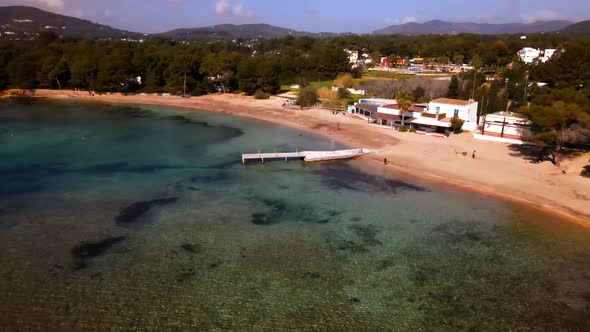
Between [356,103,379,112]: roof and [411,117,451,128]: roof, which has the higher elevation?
[356,103,379,112]: roof

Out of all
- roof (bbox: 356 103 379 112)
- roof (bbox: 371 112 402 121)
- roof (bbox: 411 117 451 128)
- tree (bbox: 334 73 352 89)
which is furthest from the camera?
tree (bbox: 334 73 352 89)

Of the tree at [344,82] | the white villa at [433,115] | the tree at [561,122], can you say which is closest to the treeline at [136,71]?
the tree at [344,82]

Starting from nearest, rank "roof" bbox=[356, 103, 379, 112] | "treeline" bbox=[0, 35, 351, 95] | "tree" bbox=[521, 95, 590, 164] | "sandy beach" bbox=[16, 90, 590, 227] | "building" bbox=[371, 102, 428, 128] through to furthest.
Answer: "sandy beach" bbox=[16, 90, 590, 227] < "tree" bbox=[521, 95, 590, 164] < "building" bbox=[371, 102, 428, 128] < "roof" bbox=[356, 103, 379, 112] < "treeline" bbox=[0, 35, 351, 95]

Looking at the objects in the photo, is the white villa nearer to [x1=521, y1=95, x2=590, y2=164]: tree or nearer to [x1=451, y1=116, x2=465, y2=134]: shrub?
[x1=451, y1=116, x2=465, y2=134]: shrub

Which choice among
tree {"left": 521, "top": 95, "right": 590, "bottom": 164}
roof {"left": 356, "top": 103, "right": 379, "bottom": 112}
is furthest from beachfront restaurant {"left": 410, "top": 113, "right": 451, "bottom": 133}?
tree {"left": 521, "top": 95, "right": 590, "bottom": 164}

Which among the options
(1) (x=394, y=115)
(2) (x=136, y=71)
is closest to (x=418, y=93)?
(1) (x=394, y=115)

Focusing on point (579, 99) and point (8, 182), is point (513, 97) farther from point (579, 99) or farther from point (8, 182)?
point (8, 182)

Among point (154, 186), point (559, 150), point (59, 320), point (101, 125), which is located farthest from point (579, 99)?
point (101, 125)
